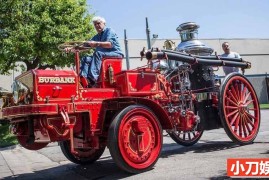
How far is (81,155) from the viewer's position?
5.65 meters

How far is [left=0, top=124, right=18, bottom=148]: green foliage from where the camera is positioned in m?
11.7

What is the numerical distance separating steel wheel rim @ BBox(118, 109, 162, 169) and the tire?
1259 mm

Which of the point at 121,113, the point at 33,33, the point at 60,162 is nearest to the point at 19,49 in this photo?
the point at 33,33

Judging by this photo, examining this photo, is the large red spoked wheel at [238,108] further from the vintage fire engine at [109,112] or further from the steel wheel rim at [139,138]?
the steel wheel rim at [139,138]

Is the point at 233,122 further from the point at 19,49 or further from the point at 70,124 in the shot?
the point at 19,49

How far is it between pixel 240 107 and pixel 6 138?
10.0 meters

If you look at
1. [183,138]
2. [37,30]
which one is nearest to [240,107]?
[183,138]

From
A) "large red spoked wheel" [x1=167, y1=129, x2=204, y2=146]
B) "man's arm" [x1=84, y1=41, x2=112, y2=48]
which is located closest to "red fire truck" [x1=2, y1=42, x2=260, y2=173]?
"man's arm" [x1=84, y1=41, x2=112, y2=48]

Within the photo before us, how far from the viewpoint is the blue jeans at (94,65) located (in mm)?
5086

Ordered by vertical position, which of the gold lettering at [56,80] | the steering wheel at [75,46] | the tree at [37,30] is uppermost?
the tree at [37,30]

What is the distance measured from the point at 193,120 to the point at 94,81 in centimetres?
211

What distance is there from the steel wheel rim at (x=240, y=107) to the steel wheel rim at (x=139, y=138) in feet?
6.15

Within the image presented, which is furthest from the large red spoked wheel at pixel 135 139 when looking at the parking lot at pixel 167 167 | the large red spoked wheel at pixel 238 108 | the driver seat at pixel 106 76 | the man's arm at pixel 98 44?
the large red spoked wheel at pixel 238 108

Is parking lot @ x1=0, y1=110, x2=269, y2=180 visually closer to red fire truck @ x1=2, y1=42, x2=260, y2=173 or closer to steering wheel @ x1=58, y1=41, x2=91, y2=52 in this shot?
red fire truck @ x1=2, y1=42, x2=260, y2=173
